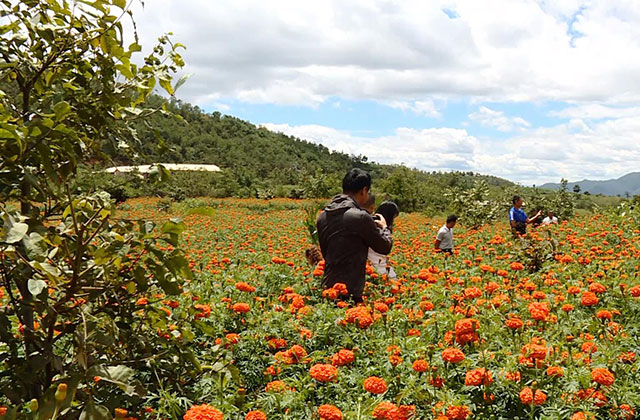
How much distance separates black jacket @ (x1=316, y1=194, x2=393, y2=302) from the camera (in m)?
3.72

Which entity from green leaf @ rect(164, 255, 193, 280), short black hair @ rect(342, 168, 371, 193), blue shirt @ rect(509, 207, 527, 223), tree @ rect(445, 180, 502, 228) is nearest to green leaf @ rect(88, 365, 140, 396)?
green leaf @ rect(164, 255, 193, 280)

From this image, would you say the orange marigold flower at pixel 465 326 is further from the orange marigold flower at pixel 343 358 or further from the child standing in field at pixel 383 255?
the child standing in field at pixel 383 255

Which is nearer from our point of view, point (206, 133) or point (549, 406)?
point (549, 406)

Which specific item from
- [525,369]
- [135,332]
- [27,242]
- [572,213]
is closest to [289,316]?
[135,332]

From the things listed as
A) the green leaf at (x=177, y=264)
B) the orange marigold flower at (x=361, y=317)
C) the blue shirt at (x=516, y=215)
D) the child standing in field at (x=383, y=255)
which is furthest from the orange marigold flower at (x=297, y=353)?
the blue shirt at (x=516, y=215)

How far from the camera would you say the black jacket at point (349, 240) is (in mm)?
3719

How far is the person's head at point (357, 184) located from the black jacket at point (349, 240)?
0.06m

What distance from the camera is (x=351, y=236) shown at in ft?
12.5

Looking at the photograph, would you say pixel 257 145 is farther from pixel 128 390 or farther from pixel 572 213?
pixel 128 390

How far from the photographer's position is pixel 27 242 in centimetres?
122

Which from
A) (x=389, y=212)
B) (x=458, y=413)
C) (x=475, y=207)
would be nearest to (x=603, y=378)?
(x=458, y=413)

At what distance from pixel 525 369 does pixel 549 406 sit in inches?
6.8

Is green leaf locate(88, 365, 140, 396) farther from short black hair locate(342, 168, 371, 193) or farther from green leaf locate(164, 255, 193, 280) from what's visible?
short black hair locate(342, 168, 371, 193)

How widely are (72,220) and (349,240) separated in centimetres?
250
